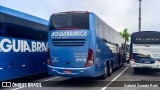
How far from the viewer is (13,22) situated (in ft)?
44.1

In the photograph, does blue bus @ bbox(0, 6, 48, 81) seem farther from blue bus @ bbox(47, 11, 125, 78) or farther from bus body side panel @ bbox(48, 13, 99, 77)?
bus body side panel @ bbox(48, 13, 99, 77)

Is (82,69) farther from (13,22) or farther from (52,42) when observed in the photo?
(13,22)

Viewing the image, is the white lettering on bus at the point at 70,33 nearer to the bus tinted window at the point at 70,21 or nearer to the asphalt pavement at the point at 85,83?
the bus tinted window at the point at 70,21

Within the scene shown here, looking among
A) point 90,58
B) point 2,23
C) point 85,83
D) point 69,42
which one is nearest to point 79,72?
point 90,58

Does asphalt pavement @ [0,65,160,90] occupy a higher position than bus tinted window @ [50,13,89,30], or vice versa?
bus tinted window @ [50,13,89,30]

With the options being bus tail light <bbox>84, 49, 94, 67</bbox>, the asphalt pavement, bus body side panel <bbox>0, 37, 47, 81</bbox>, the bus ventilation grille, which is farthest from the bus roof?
bus tail light <bbox>84, 49, 94, 67</bbox>

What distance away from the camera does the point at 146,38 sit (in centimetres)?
2017

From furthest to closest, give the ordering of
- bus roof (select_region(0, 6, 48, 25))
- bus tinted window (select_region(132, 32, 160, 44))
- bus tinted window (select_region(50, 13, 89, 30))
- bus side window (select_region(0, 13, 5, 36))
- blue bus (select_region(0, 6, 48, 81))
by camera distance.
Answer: bus tinted window (select_region(132, 32, 160, 44))
bus tinted window (select_region(50, 13, 89, 30))
bus roof (select_region(0, 6, 48, 25))
blue bus (select_region(0, 6, 48, 81))
bus side window (select_region(0, 13, 5, 36))

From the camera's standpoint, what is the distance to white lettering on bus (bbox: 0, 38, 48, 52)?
40.3 ft

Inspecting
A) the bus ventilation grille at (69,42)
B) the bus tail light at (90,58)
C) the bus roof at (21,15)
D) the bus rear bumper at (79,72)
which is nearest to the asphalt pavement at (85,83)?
the bus rear bumper at (79,72)

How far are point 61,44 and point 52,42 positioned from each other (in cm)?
52

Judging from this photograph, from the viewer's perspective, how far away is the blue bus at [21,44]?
490 inches

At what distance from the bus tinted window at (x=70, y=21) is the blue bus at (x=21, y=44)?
171 cm

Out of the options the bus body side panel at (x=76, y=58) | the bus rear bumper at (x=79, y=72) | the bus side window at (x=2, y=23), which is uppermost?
the bus side window at (x=2, y=23)
